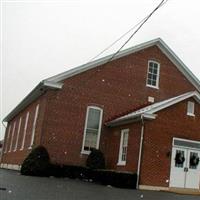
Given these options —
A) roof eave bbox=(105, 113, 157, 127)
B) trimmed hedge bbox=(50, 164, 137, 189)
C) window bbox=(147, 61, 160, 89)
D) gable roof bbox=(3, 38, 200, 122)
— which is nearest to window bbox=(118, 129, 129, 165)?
roof eave bbox=(105, 113, 157, 127)

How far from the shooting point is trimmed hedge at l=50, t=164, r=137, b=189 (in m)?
20.9

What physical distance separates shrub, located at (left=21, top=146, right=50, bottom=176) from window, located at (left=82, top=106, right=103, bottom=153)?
11.9ft

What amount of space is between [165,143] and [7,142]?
2479 centimetres

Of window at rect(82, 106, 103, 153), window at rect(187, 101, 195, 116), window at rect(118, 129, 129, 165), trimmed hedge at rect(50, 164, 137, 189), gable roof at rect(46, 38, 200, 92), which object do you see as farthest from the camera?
window at rect(82, 106, 103, 153)

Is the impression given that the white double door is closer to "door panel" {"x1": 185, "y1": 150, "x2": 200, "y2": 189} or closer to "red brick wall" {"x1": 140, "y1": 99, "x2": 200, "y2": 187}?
"door panel" {"x1": 185, "y1": 150, "x2": 200, "y2": 189}

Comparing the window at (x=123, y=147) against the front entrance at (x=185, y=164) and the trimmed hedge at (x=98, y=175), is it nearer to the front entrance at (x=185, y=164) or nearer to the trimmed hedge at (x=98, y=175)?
the trimmed hedge at (x=98, y=175)

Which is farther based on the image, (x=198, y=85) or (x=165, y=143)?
Answer: (x=198, y=85)

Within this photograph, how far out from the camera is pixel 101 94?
88.8 ft

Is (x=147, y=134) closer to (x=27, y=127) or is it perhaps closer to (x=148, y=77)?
(x=148, y=77)

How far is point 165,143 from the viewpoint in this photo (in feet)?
73.7

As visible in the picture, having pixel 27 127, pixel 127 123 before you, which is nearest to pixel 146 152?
pixel 127 123

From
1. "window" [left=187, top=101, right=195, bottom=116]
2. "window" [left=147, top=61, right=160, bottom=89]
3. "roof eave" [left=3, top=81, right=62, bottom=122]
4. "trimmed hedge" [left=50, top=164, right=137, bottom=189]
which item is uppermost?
"window" [left=147, top=61, right=160, bottom=89]

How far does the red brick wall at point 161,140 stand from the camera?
2192 centimetres

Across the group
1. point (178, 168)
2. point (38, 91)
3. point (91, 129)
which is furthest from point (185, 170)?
point (38, 91)
